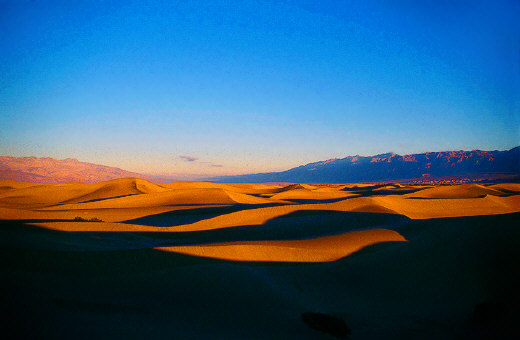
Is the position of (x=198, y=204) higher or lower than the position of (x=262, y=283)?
higher

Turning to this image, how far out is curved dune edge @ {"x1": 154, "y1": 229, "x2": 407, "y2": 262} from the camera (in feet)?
24.0

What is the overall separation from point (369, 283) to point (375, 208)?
386 inches

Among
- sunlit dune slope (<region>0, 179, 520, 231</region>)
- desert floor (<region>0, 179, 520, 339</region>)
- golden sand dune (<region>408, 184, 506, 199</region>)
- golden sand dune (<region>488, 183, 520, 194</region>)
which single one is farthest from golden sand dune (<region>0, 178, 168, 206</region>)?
golden sand dune (<region>488, 183, 520, 194</region>)

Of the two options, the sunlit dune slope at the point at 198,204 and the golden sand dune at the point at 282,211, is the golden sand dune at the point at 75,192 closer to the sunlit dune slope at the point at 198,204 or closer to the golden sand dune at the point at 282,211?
the sunlit dune slope at the point at 198,204

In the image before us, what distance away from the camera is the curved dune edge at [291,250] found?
24.0 feet

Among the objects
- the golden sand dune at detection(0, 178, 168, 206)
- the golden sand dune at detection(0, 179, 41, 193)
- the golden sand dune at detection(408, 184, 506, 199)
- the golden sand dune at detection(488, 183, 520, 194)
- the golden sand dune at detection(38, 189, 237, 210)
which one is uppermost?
the golden sand dune at detection(0, 179, 41, 193)

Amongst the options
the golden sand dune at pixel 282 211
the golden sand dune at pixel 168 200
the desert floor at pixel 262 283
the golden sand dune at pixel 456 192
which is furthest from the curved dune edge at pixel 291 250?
the golden sand dune at pixel 456 192

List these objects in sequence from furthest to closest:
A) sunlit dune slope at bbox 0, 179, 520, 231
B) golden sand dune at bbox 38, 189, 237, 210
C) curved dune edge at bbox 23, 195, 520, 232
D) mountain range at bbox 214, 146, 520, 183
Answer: mountain range at bbox 214, 146, 520, 183
golden sand dune at bbox 38, 189, 237, 210
sunlit dune slope at bbox 0, 179, 520, 231
curved dune edge at bbox 23, 195, 520, 232

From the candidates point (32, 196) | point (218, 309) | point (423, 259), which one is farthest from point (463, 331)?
point (32, 196)

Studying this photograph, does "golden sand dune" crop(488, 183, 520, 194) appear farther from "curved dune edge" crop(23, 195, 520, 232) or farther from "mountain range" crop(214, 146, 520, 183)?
"mountain range" crop(214, 146, 520, 183)

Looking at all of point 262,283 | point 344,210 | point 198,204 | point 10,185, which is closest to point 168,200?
point 198,204

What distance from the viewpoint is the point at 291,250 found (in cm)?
781

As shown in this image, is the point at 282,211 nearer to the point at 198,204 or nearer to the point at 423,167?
the point at 198,204

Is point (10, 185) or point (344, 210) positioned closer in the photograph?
point (344, 210)
